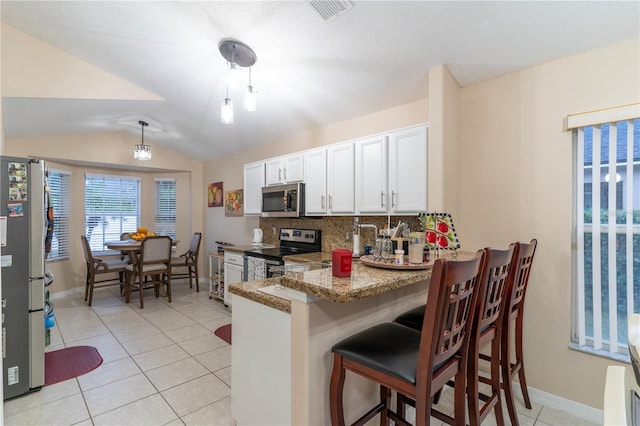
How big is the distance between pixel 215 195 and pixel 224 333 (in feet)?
9.69

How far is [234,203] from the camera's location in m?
5.12

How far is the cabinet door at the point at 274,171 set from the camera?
12.5 feet

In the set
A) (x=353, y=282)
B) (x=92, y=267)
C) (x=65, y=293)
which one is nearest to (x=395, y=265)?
(x=353, y=282)

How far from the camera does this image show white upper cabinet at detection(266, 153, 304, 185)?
11.6 ft

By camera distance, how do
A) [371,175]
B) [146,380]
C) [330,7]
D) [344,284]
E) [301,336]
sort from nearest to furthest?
[344,284], [301,336], [330,7], [146,380], [371,175]

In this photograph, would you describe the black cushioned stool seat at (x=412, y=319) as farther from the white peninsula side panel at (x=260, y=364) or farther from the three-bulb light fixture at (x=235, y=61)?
the three-bulb light fixture at (x=235, y=61)

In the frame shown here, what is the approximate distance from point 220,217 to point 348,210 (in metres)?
3.30

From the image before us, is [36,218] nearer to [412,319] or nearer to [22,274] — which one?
[22,274]

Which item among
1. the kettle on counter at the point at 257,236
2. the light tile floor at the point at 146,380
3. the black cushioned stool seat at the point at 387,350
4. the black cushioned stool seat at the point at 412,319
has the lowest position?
the light tile floor at the point at 146,380

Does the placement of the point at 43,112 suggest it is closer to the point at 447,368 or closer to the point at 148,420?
the point at 148,420

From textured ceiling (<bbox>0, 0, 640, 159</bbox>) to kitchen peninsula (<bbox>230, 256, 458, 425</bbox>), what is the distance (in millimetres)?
1613

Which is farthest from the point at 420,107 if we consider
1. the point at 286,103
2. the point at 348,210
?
the point at 286,103

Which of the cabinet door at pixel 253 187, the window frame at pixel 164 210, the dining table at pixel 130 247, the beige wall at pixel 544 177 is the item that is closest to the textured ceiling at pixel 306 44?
the beige wall at pixel 544 177

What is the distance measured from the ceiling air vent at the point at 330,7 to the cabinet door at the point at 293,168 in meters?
1.73
